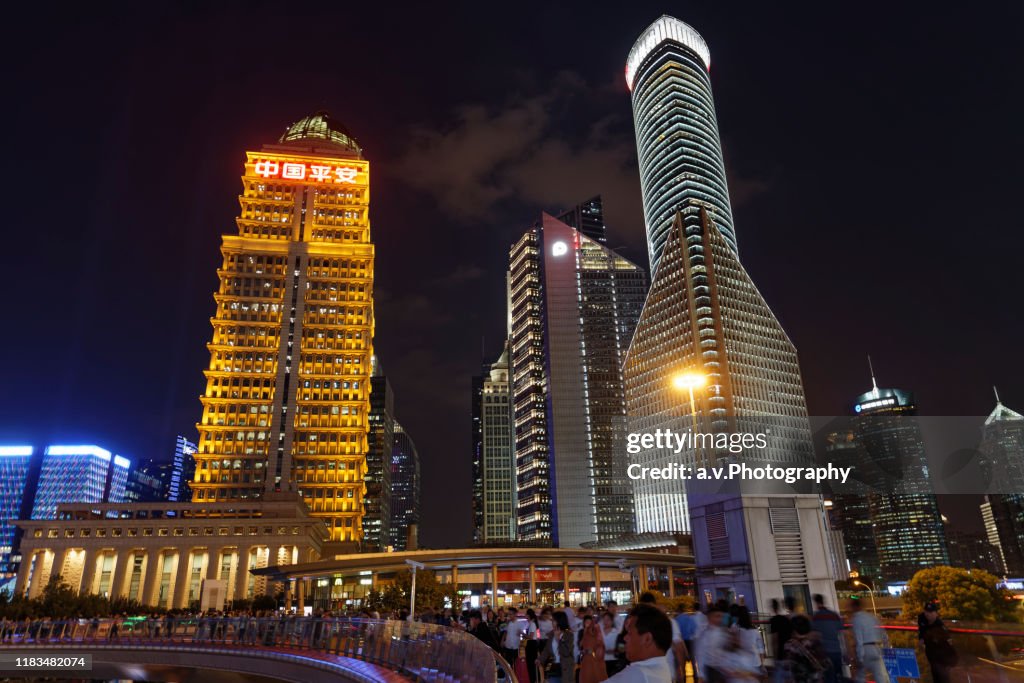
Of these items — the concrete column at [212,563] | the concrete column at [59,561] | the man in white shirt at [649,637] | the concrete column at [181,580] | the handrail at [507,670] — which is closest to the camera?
the man in white shirt at [649,637]

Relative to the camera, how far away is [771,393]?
494ft

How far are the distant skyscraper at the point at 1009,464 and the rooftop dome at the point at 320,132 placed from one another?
620 ft

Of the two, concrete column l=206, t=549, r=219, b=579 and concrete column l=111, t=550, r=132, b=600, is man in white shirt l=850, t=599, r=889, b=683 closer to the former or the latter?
concrete column l=206, t=549, r=219, b=579

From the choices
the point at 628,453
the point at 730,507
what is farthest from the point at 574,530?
the point at 730,507

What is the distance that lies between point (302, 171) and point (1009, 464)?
203 metres

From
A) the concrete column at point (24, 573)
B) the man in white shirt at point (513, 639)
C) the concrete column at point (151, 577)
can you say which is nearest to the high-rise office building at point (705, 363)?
the concrete column at point (151, 577)

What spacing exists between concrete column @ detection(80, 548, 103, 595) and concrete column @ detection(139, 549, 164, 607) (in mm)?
6631

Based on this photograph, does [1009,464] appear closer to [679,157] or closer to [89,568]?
[679,157]

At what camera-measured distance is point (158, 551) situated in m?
91.8

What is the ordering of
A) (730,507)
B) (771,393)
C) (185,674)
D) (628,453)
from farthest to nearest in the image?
(628,453) → (771,393) → (185,674) → (730,507)

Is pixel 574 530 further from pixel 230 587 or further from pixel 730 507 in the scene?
pixel 730 507

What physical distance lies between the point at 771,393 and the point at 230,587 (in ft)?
392

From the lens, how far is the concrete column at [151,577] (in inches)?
3494

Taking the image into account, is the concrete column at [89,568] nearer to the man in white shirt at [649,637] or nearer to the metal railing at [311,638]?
the metal railing at [311,638]
